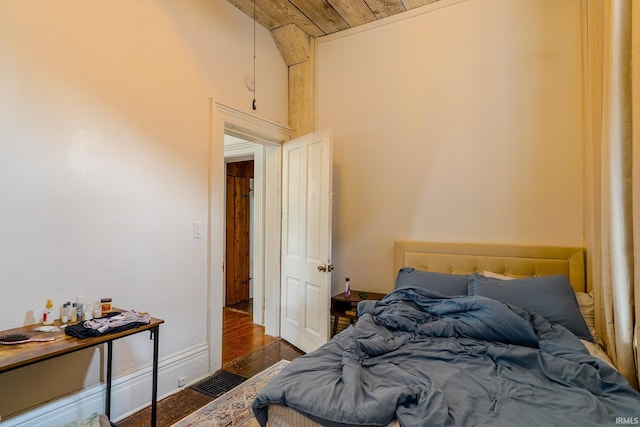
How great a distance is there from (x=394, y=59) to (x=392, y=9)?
44 centimetres

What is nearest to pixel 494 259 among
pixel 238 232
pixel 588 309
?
pixel 588 309

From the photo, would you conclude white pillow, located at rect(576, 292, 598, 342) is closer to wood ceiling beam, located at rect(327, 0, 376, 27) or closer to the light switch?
the light switch

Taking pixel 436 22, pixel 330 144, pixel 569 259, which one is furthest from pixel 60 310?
pixel 436 22

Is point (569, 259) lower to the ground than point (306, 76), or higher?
lower

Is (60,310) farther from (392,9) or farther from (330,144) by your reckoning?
(392,9)

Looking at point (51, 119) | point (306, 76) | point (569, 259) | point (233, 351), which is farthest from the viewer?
point (306, 76)

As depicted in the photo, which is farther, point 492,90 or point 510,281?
point 492,90

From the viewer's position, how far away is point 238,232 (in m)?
5.20

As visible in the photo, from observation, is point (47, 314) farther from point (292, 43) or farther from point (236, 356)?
point (292, 43)

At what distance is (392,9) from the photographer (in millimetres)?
3143

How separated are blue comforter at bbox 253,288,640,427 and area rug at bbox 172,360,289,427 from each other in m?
0.80

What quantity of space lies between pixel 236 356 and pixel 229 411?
0.92m

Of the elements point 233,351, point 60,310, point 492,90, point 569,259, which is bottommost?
point 233,351

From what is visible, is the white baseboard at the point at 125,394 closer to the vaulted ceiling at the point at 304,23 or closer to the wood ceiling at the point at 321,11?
the vaulted ceiling at the point at 304,23
